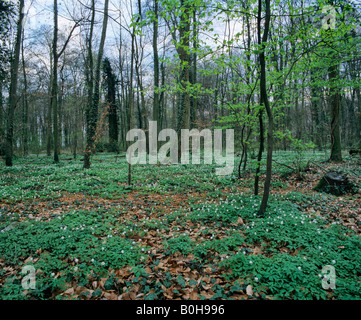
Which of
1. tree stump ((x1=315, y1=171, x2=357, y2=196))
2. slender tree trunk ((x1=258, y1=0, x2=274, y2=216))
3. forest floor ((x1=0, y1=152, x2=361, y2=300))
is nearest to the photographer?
forest floor ((x1=0, y1=152, x2=361, y2=300))

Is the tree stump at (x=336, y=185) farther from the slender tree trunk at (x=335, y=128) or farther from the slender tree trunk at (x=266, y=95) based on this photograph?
the slender tree trunk at (x=335, y=128)

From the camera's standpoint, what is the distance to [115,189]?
7.92 meters

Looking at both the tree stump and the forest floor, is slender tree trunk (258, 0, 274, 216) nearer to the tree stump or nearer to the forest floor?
the forest floor

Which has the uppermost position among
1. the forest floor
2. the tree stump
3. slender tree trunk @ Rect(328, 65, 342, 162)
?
slender tree trunk @ Rect(328, 65, 342, 162)

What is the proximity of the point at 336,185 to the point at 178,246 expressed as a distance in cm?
691

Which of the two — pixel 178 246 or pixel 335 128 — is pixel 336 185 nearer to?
pixel 335 128

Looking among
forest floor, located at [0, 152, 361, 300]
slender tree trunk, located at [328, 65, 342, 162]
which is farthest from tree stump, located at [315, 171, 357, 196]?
slender tree trunk, located at [328, 65, 342, 162]

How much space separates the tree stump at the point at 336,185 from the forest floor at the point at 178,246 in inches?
16.1

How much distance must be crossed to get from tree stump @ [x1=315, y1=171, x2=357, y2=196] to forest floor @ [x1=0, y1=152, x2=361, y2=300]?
1.34 feet

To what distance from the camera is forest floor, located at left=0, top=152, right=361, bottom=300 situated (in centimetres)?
299
